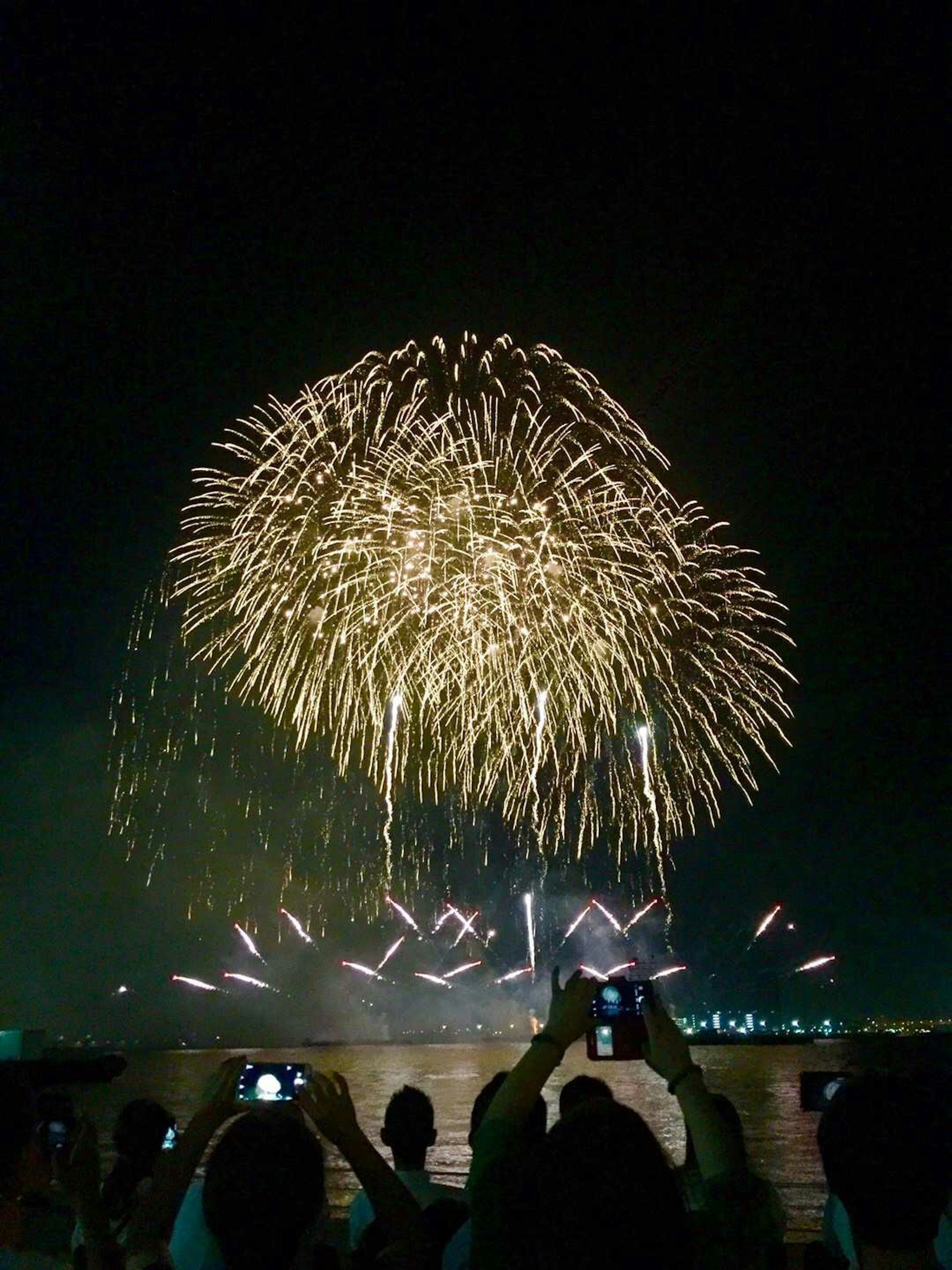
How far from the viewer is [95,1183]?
332 centimetres

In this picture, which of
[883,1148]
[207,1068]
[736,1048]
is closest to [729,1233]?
[883,1148]

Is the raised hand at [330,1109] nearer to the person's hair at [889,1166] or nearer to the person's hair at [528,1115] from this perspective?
the person's hair at [528,1115]

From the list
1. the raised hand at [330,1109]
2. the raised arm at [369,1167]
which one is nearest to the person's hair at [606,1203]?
the raised arm at [369,1167]

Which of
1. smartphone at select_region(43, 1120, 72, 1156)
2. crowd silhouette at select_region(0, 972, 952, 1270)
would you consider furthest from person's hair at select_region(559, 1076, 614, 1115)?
smartphone at select_region(43, 1120, 72, 1156)

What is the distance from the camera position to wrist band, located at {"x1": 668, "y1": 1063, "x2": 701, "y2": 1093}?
3.09 metres

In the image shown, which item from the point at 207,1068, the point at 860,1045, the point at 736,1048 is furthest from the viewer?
the point at 860,1045

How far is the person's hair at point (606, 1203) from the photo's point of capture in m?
2.06

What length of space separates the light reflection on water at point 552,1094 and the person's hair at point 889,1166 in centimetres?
202

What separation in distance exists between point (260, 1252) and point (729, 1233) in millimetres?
1174

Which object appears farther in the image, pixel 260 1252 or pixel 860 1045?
pixel 860 1045

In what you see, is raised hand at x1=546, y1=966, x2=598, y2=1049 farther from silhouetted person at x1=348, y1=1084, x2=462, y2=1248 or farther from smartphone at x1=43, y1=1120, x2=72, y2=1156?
smartphone at x1=43, y1=1120, x2=72, y2=1156

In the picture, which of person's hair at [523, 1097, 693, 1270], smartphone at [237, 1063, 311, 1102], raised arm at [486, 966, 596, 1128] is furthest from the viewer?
smartphone at [237, 1063, 311, 1102]

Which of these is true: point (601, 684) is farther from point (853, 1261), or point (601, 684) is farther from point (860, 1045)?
point (860, 1045)

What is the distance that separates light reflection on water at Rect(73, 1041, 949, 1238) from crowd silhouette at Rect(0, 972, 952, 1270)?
81 cm
